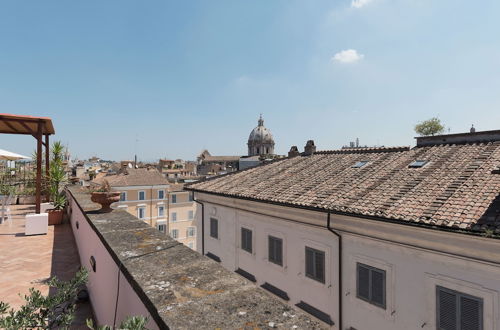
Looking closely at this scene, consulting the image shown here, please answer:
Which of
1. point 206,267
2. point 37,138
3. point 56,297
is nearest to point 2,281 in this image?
point 56,297

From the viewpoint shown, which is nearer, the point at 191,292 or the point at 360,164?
the point at 191,292

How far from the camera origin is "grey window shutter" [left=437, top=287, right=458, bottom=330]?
16.6 ft

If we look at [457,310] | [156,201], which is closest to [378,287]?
[457,310]

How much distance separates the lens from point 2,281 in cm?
420

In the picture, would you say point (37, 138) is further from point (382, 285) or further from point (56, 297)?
point (382, 285)

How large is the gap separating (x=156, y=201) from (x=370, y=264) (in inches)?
1251

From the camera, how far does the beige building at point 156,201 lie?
1282 inches

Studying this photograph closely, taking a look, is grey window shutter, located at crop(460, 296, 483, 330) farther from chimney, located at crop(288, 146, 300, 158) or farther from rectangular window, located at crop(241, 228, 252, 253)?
chimney, located at crop(288, 146, 300, 158)

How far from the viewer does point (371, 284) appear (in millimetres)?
6301

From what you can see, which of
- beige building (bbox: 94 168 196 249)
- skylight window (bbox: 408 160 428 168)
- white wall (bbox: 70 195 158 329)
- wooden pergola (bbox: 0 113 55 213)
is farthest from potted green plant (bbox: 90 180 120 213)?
beige building (bbox: 94 168 196 249)

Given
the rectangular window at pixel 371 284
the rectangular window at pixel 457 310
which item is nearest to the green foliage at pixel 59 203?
the rectangular window at pixel 371 284

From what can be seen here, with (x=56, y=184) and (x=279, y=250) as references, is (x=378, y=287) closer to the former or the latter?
(x=279, y=250)

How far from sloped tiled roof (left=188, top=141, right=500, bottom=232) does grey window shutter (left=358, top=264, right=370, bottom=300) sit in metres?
1.52

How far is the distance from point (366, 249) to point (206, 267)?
5.41 m
